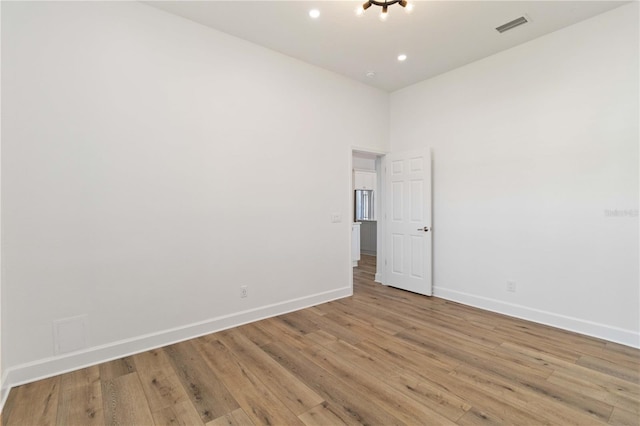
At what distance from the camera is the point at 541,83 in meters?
3.31

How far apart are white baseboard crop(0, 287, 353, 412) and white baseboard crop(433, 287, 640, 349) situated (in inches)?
85.4

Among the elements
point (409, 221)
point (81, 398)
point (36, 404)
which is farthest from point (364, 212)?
point (36, 404)

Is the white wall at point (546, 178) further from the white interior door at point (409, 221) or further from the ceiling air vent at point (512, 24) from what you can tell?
the ceiling air vent at point (512, 24)

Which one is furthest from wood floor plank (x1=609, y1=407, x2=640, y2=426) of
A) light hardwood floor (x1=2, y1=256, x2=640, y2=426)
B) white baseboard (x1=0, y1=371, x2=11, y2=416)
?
white baseboard (x1=0, y1=371, x2=11, y2=416)

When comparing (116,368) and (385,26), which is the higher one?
(385,26)

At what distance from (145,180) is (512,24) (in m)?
3.97

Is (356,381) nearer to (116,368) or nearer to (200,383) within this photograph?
(200,383)

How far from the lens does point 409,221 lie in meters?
4.50

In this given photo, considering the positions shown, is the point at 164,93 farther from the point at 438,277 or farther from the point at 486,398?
the point at 438,277

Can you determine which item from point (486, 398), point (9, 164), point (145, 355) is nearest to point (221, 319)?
point (145, 355)

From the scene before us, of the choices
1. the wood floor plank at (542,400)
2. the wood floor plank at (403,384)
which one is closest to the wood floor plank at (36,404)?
the wood floor plank at (403,384)

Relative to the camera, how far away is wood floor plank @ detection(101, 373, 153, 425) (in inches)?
71.7

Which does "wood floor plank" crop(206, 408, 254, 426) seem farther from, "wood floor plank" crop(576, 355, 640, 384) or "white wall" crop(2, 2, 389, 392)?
"wood floor plank" crop(576, 355, 640, 384)

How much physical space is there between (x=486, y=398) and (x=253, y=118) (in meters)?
3.34
